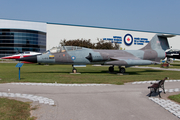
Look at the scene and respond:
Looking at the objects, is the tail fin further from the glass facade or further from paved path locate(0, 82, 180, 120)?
the glass facade

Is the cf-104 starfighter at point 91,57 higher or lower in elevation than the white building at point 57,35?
lower

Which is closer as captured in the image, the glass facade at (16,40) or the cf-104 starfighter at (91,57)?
the cf-104 starfighter at (91,57)

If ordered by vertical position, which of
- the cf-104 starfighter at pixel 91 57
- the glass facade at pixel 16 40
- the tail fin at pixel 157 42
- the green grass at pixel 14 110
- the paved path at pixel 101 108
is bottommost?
the paved path at pixel 101 108

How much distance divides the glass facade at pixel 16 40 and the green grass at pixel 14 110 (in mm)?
71134

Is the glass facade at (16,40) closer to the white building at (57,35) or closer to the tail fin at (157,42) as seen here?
the white building at (57,35)

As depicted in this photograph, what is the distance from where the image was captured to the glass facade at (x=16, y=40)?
245 feet

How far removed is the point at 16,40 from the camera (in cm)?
7619

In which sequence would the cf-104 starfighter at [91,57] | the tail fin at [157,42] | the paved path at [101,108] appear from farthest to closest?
the tail fin at [157,42] < the cf-104 starfighter at [91,57] < the paved path at [101,108]

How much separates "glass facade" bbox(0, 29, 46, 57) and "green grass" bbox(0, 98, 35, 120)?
71134mm

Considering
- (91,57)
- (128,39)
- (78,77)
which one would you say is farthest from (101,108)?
(128,39)

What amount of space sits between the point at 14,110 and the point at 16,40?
75.8 meters

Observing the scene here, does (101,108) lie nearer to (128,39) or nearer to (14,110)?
(14,110)

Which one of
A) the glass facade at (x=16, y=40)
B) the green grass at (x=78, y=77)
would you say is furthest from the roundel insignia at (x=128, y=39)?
the green grass at (x=78, y=77)

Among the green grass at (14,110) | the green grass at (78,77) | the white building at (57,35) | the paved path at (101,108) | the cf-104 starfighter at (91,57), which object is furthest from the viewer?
the white building at (57,35)
